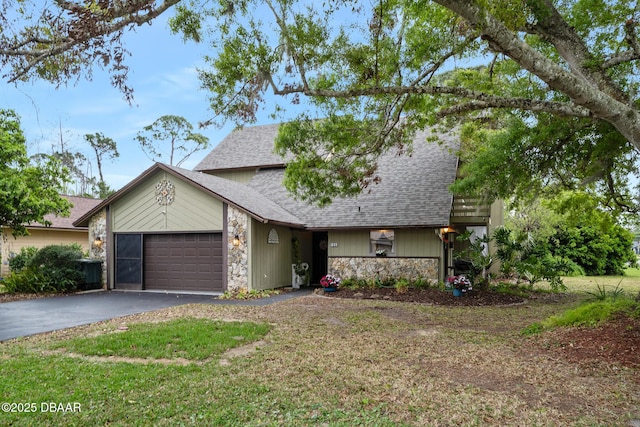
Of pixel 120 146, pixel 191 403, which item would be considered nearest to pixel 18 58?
pixel 191 403

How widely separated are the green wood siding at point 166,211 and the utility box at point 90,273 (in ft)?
4.46

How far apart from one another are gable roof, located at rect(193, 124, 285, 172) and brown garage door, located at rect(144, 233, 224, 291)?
6015mm

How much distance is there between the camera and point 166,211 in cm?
1410

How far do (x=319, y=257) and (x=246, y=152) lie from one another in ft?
22.0

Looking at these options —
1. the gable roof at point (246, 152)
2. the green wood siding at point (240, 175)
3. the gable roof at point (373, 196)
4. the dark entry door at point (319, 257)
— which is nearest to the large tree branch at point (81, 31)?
the gable roof at point (373, 196)

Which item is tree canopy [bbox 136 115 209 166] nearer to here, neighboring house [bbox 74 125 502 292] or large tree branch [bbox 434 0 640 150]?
neighboring house [bbox 74 125 502 292]

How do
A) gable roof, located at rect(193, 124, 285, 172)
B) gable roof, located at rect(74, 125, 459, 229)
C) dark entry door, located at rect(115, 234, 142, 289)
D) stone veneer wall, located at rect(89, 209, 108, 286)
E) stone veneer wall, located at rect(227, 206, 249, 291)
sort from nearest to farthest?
1. stone veneer wall, located at rect(227, 206, 249, 291)
2. gable roof, located at rect(74, 125, 459, 229)
3. dark entry door, located at rect(115, 234, 142, 289)
4. stone veneer wall, located at rect(89, 209, 108, 286)
5. gable roof, located at rect(193, 124, 285, 172)

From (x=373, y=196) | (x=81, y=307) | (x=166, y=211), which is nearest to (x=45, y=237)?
(x=166, y=211)

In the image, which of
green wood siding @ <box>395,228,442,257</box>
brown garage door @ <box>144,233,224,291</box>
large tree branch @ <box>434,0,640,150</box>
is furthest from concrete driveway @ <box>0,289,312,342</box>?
large tree branch @ <box>434,0,640,150</box>

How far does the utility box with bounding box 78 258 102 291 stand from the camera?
46.2 feet

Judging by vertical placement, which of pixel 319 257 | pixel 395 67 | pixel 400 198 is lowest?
pixel 319 257

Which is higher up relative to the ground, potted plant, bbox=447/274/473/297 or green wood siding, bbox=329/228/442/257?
green wood siding, bbox=329/228/442/257

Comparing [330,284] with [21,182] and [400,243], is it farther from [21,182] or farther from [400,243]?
[21,182]

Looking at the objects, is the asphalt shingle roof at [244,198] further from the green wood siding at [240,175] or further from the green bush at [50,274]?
the green bush at [50,274]
